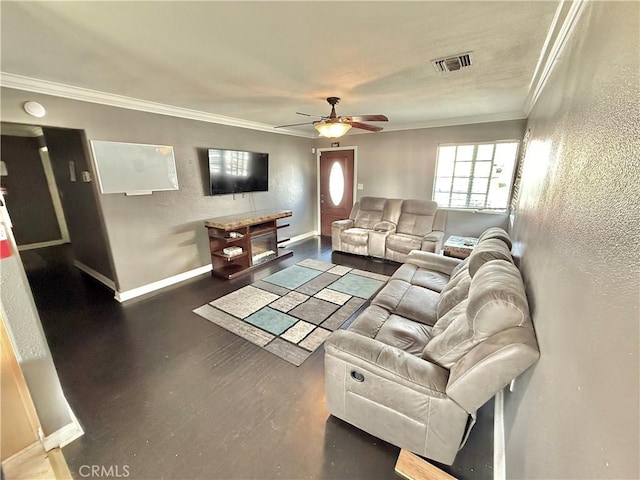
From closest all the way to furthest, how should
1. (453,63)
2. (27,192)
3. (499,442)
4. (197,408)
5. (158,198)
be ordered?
(499,442) < (197,408) < (453,63) < (158,198) < (27,192)

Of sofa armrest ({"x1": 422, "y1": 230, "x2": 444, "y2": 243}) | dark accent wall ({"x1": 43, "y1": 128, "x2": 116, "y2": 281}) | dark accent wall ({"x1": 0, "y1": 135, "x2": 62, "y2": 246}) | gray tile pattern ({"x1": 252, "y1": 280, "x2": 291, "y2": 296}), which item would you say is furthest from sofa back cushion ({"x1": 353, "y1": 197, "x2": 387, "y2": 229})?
dark accent wall ({"x1": 0, "y1": 135, "x2": 62, "y2": 246})

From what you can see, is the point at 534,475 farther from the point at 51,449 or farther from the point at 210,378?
the point at 51,449

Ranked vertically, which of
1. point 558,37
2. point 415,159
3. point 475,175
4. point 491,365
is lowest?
point 491,365

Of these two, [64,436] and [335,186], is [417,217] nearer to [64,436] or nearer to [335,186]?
[335,186]

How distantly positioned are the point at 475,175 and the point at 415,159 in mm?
1090

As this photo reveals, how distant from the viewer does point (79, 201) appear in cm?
360

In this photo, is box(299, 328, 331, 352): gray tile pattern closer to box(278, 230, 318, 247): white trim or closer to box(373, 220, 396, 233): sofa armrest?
box(373, 220, 396, 233): sofa armrest

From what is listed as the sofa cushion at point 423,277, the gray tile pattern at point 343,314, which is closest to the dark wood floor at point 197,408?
the gray tile pattern at point 343,314

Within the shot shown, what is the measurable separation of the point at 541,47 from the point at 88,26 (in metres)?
2.94

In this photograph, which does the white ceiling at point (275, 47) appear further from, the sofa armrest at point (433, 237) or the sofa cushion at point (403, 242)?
the sofa cushion at point (403, 242)

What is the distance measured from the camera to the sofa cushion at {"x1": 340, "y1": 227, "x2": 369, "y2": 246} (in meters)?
4.59

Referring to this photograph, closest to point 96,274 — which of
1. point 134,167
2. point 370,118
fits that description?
point 134,167

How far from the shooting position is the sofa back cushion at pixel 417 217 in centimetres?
439

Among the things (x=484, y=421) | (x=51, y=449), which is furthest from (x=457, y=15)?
(x=51, y=449)
